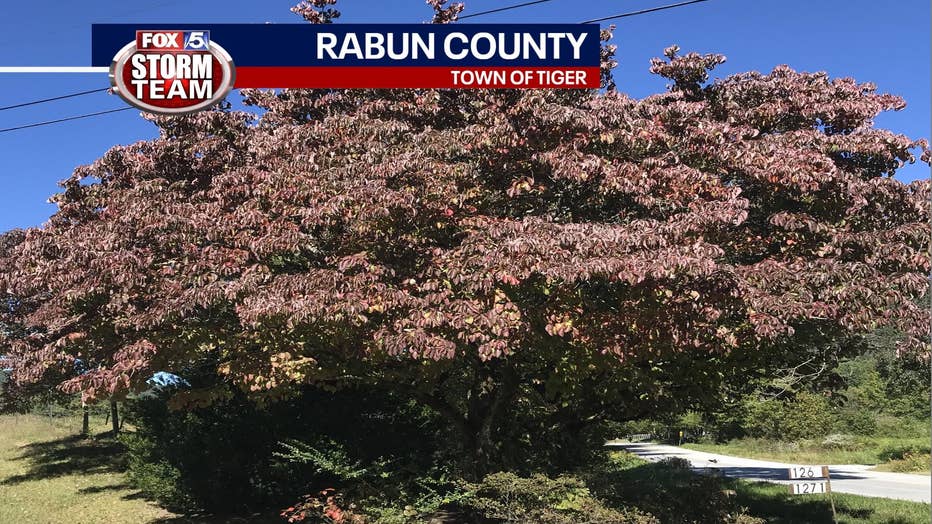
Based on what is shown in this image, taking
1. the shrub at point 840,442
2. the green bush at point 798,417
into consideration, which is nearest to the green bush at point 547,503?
the green bush at point 798,417

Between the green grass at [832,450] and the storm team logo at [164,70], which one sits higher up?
the storm team logo at [164,70]

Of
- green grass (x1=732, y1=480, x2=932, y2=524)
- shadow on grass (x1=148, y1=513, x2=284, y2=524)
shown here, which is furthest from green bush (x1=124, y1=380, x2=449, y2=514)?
green grass (x1=732, y1=480, x2=932, y2=524)

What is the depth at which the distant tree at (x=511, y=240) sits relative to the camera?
5789 mm

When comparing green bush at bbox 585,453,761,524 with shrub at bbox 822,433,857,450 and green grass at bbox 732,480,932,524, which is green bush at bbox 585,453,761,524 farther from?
shrub at bbox 822,433,857,450

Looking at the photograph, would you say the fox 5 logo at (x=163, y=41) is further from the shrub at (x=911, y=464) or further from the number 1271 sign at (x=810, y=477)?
the shrub at (x=911, y=464)

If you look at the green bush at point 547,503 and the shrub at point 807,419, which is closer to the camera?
the green bush at point 547,503

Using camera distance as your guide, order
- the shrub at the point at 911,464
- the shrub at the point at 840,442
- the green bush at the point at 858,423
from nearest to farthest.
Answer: the shrub at the point at 911,464
the shrub at the point at 840,442
the green bush at the point at 858,423

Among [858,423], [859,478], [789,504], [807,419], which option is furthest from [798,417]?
A: [789,504]

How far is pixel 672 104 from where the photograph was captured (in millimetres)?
7395

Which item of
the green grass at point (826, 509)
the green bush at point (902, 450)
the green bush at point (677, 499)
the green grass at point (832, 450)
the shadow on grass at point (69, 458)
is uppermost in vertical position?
the green bush at point (677, 499)

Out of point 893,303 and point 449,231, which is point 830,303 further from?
point 449,231

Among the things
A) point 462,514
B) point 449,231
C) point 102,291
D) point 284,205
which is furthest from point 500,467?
point 102,291

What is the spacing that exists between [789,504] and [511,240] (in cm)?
978

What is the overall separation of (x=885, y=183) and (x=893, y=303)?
1.31m
